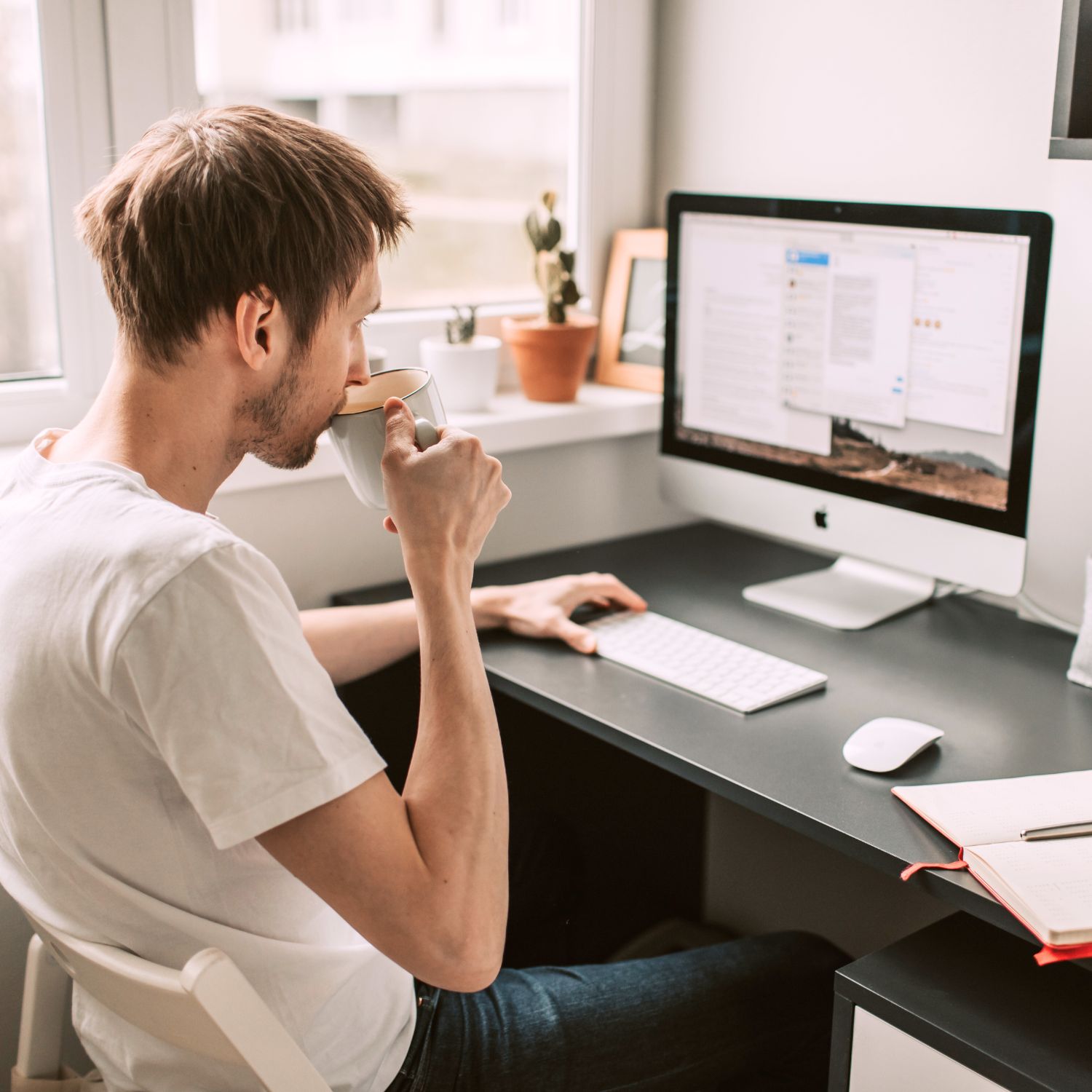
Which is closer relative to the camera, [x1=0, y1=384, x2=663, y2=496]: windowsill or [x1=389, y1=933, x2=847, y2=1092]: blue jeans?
[x1=389, y1=933, x2=847, y2=1092]: blue jeans

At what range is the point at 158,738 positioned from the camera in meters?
0.88

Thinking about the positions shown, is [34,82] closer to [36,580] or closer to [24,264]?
[24,264]

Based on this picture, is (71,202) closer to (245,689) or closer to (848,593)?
(245,689)

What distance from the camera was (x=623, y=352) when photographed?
2152 mm

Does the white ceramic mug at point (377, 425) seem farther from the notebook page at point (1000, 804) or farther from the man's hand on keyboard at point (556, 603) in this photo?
the notebook page at point (1000, 804)

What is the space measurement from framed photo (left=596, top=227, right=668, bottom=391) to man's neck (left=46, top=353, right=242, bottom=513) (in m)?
1.15

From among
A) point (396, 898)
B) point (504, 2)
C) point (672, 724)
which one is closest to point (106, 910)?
point (396, 898)

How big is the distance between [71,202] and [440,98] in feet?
2.07

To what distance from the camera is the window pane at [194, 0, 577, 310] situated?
1795mm

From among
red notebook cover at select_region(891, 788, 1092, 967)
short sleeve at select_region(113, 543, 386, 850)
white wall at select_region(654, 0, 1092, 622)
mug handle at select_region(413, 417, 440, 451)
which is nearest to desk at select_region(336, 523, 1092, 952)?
red notebook cover at select_region(891, 788, 1092, 967)

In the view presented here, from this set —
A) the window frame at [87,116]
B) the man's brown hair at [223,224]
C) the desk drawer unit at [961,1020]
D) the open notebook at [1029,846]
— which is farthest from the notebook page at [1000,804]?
the window frame at [87,116]

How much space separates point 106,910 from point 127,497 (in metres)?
0.31

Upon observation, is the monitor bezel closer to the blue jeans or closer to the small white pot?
the small white pot

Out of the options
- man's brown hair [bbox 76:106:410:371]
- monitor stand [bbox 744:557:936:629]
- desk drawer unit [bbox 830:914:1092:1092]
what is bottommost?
desk drawer unit [bbox 830:914:1092:1092]
